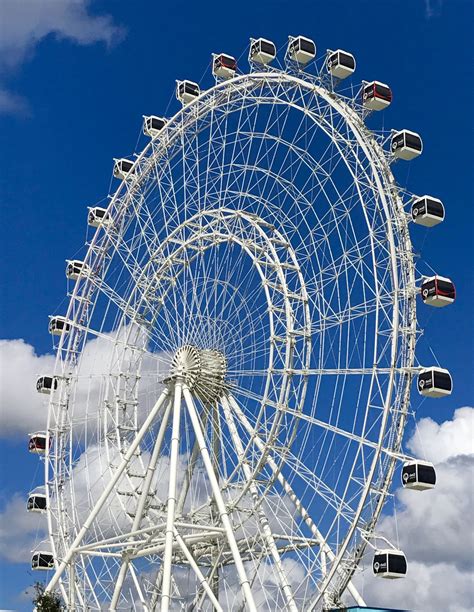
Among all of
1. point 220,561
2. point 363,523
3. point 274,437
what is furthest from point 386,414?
point 220,561

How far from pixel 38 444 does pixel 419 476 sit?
21.3 metres

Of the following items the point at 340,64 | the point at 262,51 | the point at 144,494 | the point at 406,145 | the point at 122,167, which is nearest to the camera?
the point at 406,145

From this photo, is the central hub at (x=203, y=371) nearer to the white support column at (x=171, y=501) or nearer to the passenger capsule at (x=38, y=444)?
the white support column at (x=171, y=501)

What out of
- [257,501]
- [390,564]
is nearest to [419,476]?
[390,564]

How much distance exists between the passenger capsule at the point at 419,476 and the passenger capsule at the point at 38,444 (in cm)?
2062

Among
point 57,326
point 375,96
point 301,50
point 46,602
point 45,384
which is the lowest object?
point 46,602

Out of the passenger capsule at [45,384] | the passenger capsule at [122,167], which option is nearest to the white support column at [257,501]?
the passenger capsule at [45,384]

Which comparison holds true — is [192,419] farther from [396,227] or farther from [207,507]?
[396,227]

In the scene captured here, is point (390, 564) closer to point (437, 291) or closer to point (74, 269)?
point (437, 291)

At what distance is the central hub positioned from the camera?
36.3 metres

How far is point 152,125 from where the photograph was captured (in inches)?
1794

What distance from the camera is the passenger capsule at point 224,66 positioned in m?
41.5

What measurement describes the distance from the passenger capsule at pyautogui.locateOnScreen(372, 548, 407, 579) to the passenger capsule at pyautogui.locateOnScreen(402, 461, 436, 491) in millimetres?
1920

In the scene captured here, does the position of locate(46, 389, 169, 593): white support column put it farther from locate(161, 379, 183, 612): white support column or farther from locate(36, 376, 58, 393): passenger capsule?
locate(36, 376, 58, 393): passenger capsule
